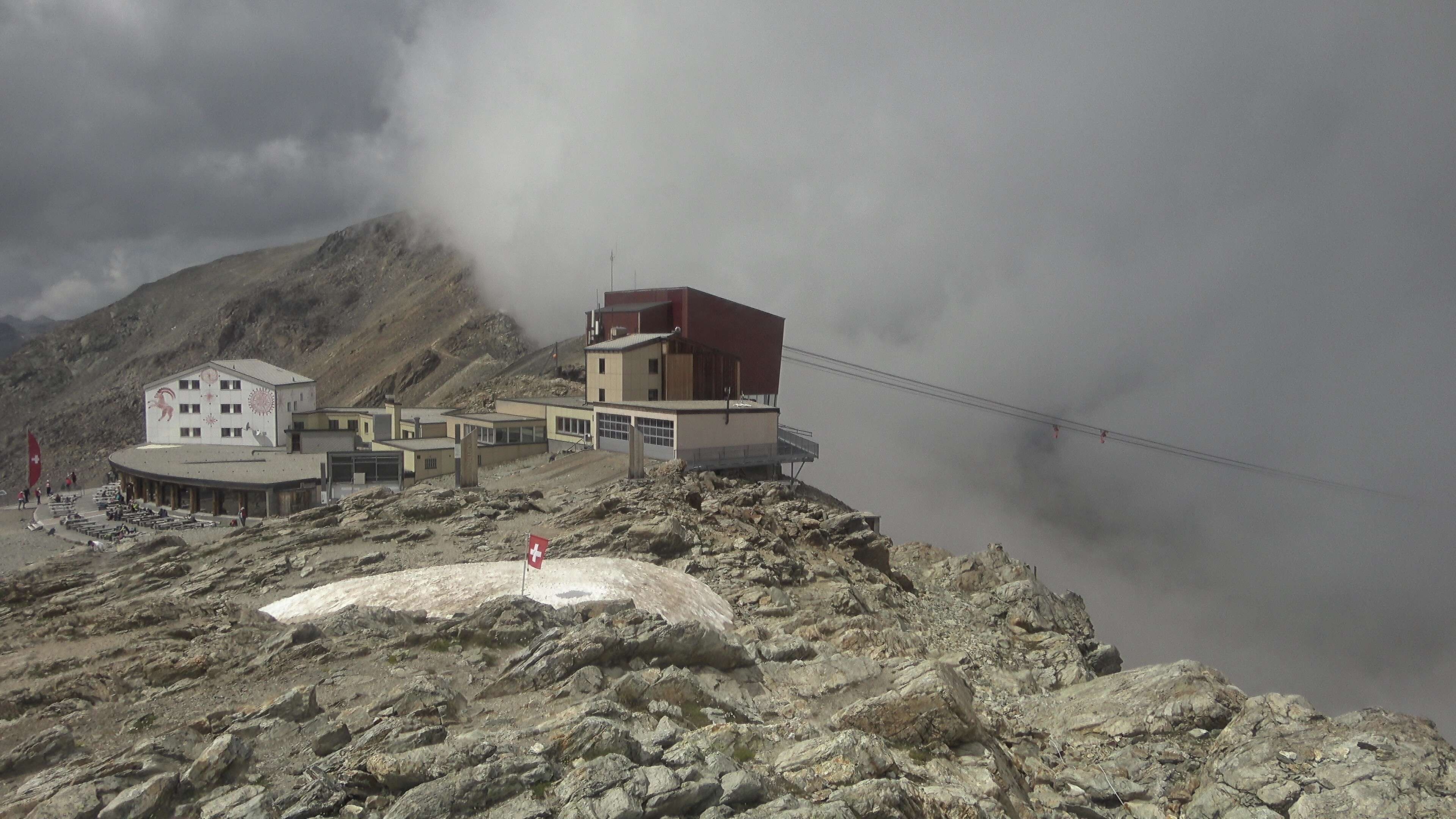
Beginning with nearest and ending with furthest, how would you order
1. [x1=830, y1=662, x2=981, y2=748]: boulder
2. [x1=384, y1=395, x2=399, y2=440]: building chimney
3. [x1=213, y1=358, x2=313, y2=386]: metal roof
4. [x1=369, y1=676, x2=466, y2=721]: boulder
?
[x1=369, y1=676, x2=466, y2=721]: boulder → [x1=830, y1=662, x2=981, y2=748]: boulder → [x1=384, y1=395, x2=399, y2=440]: building chimney → [x1=213, y1=358, x2=313, y2=386]: metal roof

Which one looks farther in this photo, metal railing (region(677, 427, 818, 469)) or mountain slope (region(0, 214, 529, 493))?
mountain slope (region(0, 214, 529, 493))

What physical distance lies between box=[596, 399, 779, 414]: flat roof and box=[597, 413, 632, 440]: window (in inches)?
21.2

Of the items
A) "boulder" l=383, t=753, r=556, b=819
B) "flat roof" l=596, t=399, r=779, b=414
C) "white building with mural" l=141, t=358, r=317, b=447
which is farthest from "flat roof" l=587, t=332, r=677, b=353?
"boulder" l=383, t=753, r=556, b=819

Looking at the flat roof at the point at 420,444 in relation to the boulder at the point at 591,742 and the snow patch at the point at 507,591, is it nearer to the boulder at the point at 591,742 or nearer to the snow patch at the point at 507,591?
the snow patch at the point at 507,591

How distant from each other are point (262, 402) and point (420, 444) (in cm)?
2418

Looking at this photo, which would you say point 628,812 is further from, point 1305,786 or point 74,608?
point 74,608

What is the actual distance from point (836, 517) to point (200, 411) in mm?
52484

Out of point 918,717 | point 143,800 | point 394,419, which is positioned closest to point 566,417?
point 394,419

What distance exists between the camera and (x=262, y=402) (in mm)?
59594

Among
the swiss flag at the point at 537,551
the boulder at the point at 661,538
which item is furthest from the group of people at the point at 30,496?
the swiss flag at the point at 537,551

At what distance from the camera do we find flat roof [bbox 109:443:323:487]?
4356 centimetres

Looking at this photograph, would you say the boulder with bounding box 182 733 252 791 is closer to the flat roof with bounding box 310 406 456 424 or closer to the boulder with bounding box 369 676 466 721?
the boulder with bounding box 369 676 466 721

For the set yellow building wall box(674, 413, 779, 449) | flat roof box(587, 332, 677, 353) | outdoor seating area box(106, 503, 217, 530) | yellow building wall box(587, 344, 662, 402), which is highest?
flat roof box(587, 332, 677, 353)

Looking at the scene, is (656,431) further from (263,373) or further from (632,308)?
(263,373)
